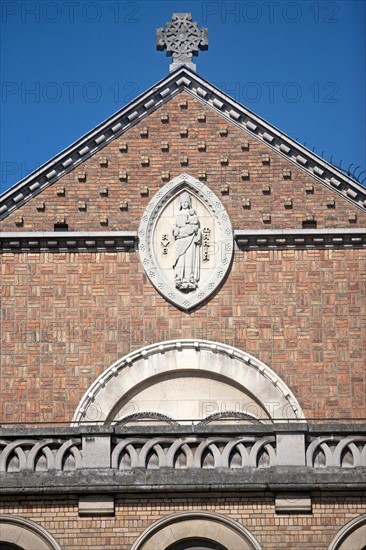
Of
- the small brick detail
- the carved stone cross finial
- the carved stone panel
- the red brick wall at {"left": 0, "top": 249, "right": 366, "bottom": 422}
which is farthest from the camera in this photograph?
the carved stone cross finial

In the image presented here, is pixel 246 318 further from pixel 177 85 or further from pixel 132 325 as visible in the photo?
pixel 177 85

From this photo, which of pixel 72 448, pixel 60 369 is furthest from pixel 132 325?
pixel 72 448

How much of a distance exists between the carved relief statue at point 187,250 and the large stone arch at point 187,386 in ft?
4.33

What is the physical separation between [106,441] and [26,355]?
7.29 meters

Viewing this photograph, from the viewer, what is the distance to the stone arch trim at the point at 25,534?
2372cm

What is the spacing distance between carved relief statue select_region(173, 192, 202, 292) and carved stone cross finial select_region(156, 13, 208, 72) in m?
3.74

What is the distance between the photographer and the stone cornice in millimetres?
31609

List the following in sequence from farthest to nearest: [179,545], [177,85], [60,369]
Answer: [177,85], [60,369], [179,545]

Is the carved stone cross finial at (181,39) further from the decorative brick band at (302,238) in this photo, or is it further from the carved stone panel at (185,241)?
the decorative brick band at (302,238)

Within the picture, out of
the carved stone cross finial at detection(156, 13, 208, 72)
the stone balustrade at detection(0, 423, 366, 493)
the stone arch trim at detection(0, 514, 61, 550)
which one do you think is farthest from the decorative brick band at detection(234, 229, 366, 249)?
the stone arch trim at detection(0, 514, 61, 550)

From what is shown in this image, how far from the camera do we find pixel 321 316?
3117 centimetres

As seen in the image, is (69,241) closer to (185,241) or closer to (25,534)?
(185,241)

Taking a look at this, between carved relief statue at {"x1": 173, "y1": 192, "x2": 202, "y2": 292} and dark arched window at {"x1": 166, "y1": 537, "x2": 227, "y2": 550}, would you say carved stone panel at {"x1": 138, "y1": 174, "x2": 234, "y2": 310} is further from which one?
dark arched window at {"x1": 166, "y1": 537, "x2": 227, "y2": 550}

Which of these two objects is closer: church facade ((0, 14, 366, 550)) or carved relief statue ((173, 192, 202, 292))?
church facade ((0, 14, 366, 550))
